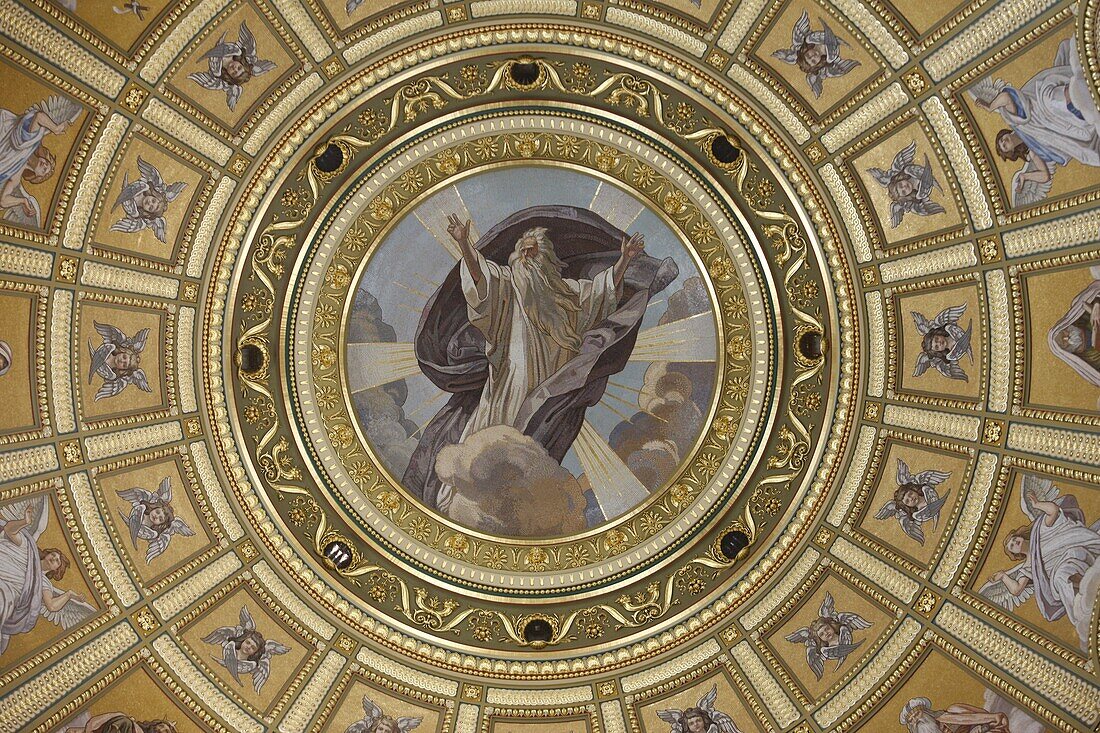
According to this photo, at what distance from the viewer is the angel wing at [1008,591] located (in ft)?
47.2

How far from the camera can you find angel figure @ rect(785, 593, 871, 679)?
15.7 meters

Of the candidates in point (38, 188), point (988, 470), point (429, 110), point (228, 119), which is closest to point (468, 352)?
point (429, 110)

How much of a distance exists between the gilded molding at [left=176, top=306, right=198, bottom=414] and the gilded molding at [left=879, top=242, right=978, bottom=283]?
999cm

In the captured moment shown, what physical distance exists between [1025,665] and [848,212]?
21.7 feet

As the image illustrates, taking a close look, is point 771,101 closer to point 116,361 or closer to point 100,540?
point 116,361

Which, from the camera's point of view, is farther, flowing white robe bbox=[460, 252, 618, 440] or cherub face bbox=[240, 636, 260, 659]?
flowing white robe bbox=[460, 252, 618, 440]

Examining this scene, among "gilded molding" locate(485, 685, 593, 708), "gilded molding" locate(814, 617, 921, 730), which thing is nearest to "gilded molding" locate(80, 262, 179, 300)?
"gilded molding" locate(485, 685, 593, 708)

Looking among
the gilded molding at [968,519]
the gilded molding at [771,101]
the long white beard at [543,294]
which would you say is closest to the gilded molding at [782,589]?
the gilded molding at [968,519]

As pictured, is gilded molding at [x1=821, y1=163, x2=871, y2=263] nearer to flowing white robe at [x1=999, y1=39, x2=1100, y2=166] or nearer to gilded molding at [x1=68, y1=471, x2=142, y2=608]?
flowing white robe at [x1=999, y1=39, x2=1100, y2=166]

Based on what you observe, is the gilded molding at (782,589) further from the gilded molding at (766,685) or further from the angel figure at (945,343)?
the angel figure at (945,343)

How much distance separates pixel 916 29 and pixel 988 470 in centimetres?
604

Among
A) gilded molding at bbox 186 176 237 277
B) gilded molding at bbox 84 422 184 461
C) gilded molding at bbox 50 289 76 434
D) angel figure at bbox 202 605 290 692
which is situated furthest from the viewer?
angel figure at bbox 202 605 290 692

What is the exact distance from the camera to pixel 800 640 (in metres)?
15.9

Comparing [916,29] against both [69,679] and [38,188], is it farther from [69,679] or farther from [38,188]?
[69,679]
